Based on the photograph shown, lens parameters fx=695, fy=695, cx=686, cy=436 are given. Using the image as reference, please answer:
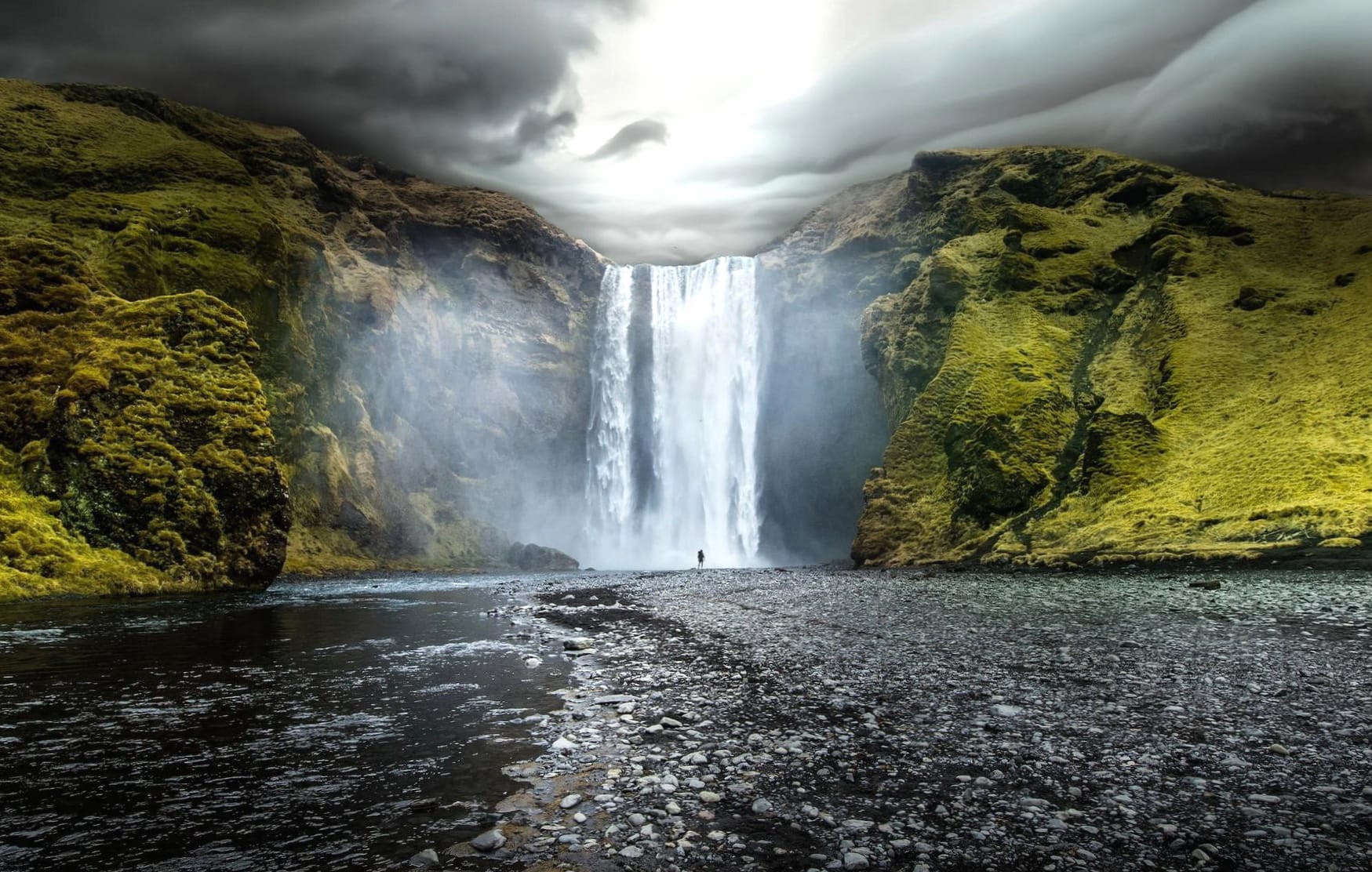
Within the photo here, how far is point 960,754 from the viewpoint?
26.4ft

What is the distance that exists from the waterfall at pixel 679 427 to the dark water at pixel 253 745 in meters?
77.8

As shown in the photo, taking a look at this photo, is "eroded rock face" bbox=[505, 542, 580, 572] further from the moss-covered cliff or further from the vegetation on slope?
the moss-covered cliff

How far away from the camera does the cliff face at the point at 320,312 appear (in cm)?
4359

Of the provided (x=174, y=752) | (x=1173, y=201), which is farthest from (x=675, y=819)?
(x=1173, y=201)

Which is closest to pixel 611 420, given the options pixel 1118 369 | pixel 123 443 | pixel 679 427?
pixel 679 427

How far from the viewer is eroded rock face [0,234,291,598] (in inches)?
1315

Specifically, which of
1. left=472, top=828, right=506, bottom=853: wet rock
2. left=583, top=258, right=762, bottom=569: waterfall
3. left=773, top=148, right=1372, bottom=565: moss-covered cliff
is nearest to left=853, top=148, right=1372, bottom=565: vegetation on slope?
left=773, top=148, right=1372, bottom=565: moss-covered cliff

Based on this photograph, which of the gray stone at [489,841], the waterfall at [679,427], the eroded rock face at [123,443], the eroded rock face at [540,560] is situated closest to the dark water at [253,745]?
the gray stone at [489,841]

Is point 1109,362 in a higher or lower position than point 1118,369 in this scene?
higher

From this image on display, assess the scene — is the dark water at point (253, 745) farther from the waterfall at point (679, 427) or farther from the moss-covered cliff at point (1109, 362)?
the waterfall at point (679, 427)

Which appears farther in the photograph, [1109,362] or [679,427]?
[679,427]

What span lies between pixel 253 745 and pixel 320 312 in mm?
86841

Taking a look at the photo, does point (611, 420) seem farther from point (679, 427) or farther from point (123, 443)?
point (123, 443)

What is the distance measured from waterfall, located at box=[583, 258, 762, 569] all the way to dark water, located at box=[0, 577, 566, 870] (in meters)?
77.8
